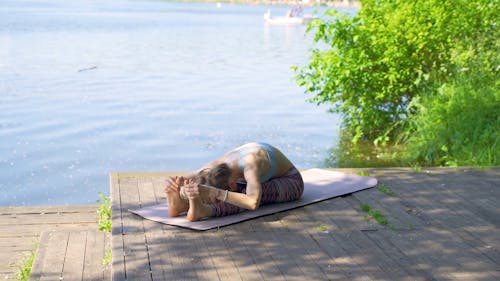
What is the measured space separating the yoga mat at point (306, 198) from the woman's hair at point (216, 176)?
249 mm

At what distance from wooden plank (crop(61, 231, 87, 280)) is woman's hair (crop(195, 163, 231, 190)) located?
35.6 inches

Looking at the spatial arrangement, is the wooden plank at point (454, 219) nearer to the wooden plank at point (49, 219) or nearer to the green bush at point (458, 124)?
the wooden plank at point (49, 219)

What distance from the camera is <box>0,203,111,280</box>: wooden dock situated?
4758 mm

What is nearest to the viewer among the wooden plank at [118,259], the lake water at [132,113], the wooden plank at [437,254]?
the wooden plank at [118,259]

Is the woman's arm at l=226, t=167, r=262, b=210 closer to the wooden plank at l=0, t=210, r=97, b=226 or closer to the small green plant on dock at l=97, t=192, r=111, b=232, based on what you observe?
the small green plant on dock at l=97, t=192, r=111, b=232

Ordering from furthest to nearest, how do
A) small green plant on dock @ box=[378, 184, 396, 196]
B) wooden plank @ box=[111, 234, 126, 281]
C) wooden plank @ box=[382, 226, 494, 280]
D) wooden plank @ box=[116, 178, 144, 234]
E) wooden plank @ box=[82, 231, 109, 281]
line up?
small green plant on dock @ box=[378, 184, 396, 196], wooden plank @ box=[116, 178, 144, 234], wooden plank @ box=[82, 231, 109, 281], wooden plank @ box=[382, 226, 494, 280], wooden plank @ box=[111, 234, 126, 281]

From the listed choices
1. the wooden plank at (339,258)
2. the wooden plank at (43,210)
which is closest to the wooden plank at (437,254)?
the wooden plank at (339,258)

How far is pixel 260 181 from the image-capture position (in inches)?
207

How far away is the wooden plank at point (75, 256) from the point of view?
4.66m

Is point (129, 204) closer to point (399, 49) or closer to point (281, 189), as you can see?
→ point (281, 189)

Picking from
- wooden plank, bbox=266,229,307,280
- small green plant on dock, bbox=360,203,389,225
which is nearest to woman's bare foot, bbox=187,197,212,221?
wooden plank, bbox=266,229,307,280

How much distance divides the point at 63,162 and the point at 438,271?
21.8ft

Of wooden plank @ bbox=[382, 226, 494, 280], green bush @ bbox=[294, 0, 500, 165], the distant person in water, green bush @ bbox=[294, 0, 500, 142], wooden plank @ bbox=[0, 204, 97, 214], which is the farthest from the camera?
green bush @ bbox=[294, 0, 500, 142]

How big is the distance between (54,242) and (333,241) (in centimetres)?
197
